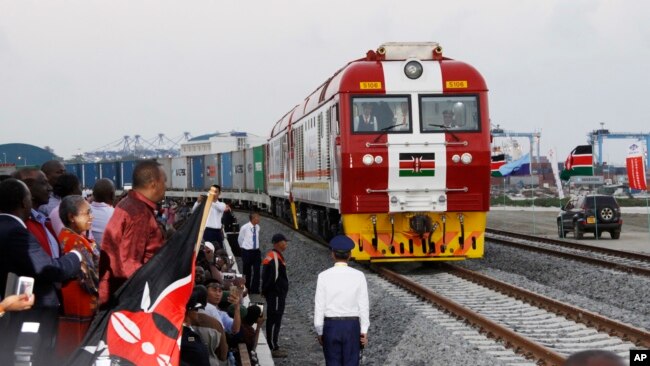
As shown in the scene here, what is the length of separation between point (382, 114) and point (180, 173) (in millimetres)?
41440

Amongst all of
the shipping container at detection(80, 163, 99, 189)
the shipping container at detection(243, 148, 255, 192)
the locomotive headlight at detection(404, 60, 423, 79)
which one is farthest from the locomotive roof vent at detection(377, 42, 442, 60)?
the shipping container at detection(80, 163, 99, 189)

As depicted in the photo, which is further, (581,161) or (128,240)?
(581,161)

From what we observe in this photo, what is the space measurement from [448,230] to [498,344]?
19.6ft

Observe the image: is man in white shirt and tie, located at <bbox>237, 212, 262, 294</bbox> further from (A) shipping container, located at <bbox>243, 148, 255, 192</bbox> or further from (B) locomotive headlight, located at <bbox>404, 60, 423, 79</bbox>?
(A) shipping container, located at <bbox>243, 148, 255, 192</bbox>

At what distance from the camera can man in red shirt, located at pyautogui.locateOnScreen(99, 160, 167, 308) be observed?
17.9ft

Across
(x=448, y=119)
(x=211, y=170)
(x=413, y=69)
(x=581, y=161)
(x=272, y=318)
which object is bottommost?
(x=272, y=318)

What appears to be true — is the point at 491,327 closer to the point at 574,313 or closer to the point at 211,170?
the point at 574,313

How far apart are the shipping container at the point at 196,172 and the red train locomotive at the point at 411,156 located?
36.1 m

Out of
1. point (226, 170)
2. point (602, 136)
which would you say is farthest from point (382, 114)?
point (602, 136)

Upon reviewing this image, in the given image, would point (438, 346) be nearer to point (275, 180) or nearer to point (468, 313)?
point (468, 313)

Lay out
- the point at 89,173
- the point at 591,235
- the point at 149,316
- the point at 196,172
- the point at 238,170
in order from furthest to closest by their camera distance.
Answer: the point at 89,173 → the point at 196,172 → the point at 238,170 → the point at 591,235 → the point at 149,316

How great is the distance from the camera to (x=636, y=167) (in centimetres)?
2552

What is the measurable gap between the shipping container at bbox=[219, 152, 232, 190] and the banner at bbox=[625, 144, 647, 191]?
2479 cm

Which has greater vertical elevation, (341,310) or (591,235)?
(341,310)
